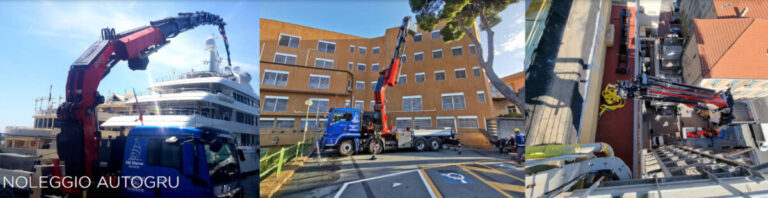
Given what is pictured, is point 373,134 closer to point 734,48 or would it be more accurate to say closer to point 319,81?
point 319,81

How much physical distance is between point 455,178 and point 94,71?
6.47 ft

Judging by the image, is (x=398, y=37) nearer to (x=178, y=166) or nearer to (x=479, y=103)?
(x=479, y=103)

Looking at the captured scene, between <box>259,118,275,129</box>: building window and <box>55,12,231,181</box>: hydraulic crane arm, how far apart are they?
0.42 m

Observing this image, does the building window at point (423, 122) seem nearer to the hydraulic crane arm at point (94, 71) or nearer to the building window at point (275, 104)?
the building window at point (275, 104)

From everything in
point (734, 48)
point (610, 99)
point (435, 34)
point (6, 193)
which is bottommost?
point (6, 193)

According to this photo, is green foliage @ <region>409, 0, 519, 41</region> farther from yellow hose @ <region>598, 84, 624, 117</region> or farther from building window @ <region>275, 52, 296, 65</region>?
yellow hose @ <region>598, 84, 624, 117</region>

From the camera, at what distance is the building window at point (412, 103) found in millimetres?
1288

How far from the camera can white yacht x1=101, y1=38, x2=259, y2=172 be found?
1205mm

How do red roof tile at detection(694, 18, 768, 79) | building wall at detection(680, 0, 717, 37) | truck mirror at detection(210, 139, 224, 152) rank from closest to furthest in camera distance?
truck mirror at detection(210, 139, 224, 152)
red roof tile at detection(694, 18, 768, 79)
building wall at detection(680, 0, 717, 37)

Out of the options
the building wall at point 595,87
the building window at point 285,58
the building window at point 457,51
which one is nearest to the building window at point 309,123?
the building window at point 285,58

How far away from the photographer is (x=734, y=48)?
2.27 m

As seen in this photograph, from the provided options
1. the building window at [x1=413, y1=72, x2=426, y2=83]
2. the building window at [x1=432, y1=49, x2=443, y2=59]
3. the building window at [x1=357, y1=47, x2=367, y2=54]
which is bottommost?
the building window at [x1=413, y1=72, x2=426, y2=83]

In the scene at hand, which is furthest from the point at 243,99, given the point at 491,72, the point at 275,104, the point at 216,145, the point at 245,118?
the point at 491,72

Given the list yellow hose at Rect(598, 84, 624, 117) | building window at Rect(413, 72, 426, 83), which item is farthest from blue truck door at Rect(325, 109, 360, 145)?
yellow hose at Rect(598, 84, 624, 117)
